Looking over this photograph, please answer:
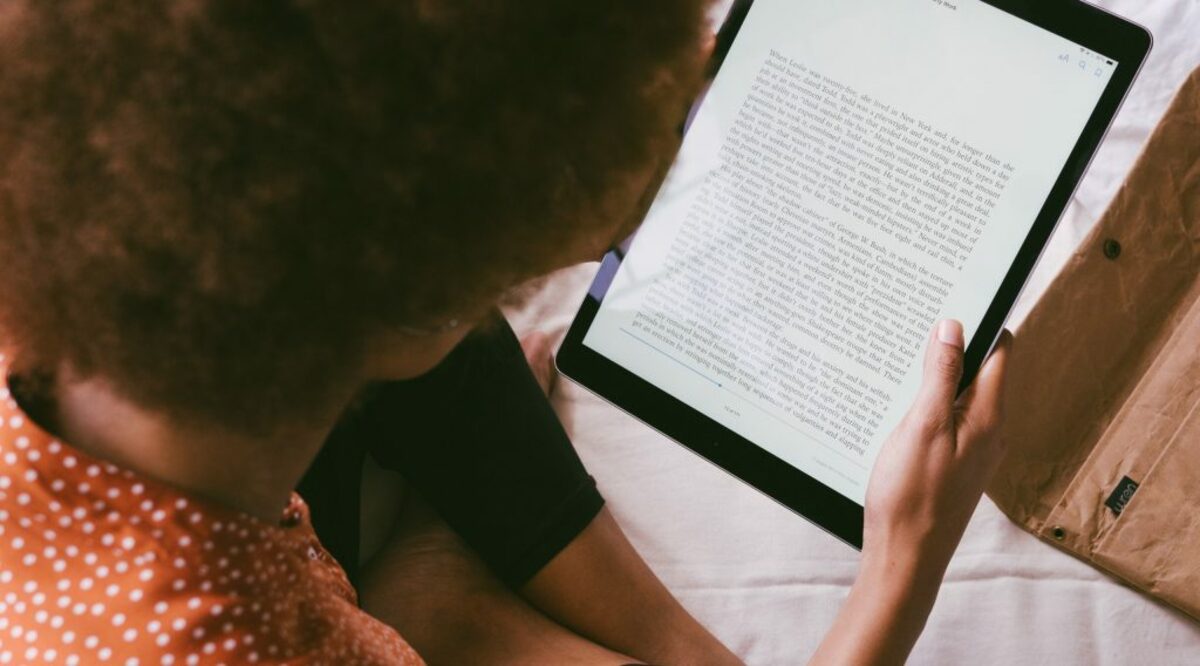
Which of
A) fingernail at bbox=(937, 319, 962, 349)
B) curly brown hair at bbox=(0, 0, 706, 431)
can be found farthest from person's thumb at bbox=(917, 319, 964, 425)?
curly brown hair at bbox=(0, 0, 706, 431)

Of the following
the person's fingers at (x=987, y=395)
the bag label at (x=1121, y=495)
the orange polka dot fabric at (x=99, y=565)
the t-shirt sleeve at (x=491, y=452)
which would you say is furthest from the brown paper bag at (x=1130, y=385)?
the orange polka dot fabric at (x=99, y=565)

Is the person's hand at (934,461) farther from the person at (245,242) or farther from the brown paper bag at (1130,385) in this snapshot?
the person at (245,242)

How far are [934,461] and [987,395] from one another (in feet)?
0.17

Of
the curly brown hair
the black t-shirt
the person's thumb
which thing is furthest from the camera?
the black t-shirt

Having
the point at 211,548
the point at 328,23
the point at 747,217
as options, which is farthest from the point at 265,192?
the point at 747,217

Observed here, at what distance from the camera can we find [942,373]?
58 cm

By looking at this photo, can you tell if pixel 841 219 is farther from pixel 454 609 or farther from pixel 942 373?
pixel 454 609

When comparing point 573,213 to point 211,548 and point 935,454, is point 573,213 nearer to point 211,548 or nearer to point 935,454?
point 211,548

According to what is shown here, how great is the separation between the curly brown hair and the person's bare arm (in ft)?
1.00

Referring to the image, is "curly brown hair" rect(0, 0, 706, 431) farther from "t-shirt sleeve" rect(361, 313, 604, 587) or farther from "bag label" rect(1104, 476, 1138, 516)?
"bag label" rect(1104, 476, 1138, 516)

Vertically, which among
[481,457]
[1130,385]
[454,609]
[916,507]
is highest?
[1130,385]

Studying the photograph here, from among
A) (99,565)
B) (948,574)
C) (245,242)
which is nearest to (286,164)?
(245,242)

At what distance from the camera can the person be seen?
296mm

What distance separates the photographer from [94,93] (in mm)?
298
